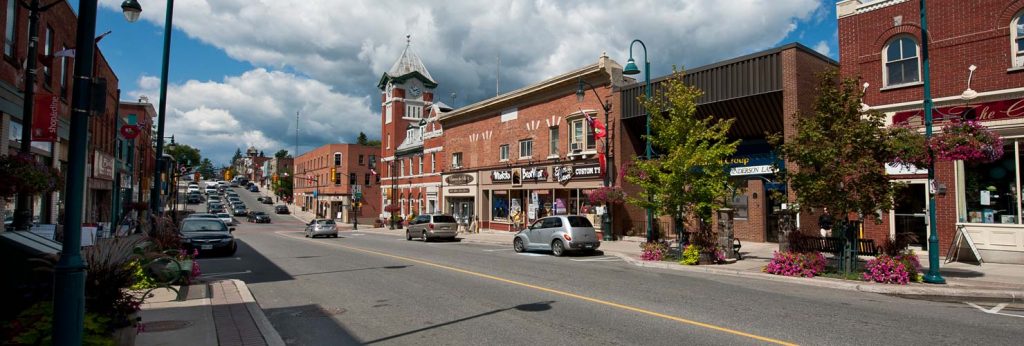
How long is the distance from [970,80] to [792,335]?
1438 cm

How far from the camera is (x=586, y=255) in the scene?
68.1 feet

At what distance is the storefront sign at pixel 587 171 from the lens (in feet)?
91.4

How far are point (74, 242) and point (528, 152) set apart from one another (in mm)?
29837

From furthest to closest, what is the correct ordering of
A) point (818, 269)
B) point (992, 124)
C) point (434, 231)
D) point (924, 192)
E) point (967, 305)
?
point (434, 231) < point (924, 192) < point (992, 124) < point (818, 269) < point (967, 305)

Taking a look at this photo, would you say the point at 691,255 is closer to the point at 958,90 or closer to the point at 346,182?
the point at 958,90

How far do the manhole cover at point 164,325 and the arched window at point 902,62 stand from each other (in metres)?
20.7

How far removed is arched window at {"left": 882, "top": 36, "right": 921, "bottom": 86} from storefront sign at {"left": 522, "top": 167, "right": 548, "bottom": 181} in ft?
56.0

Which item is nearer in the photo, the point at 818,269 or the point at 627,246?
the point at 818,269

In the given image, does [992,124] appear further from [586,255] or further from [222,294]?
[222,294]

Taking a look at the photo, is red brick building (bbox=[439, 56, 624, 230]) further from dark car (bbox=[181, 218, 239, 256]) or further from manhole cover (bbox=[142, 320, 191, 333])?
manhole cover (bbox=[142, 320, 191, 333])

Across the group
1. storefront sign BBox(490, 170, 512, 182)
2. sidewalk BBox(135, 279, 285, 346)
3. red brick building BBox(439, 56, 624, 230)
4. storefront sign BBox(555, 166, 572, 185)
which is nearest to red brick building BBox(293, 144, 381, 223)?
red brick building BBox(439, 56, 624, 230)

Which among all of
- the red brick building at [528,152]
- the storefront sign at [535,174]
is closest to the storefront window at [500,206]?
the red brick building at [528,152]

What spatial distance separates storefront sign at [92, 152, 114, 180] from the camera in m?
25.6

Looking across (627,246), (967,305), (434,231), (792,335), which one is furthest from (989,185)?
(434,231)
